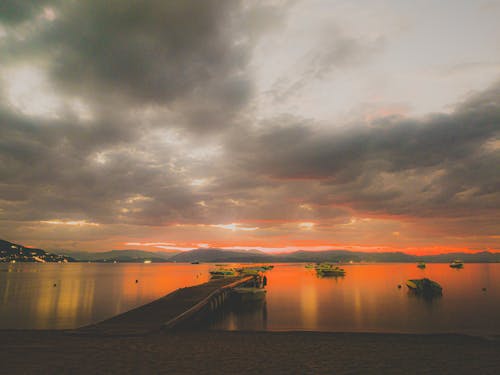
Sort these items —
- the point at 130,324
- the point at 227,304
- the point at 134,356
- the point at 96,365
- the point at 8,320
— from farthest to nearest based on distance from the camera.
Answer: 1. the point at 227,304
2. the point at 8,320
3. the point at 130,324
4. the point at 134,356
5. the point at 96,365

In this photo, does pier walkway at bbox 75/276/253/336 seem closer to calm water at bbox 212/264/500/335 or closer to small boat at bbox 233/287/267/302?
calm water at bbox 212/264/500/335

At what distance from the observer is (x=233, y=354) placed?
1564 centimetres

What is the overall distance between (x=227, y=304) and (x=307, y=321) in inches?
570

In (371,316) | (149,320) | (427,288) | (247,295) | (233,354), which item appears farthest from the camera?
(427,288)

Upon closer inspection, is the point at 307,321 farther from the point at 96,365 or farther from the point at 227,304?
the point at 96,365

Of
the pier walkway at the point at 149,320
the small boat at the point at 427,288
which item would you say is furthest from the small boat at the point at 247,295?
the small boat at the point at 427,288

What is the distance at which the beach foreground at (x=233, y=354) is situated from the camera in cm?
1317

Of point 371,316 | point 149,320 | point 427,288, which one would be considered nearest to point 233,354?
point 149,320

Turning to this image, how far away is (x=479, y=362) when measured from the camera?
15047 millimetres

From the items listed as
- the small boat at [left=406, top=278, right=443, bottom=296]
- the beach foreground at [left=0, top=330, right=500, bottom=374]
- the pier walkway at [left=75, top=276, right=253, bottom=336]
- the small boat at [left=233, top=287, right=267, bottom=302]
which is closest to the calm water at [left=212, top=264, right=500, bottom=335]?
the small boat at [left=233, top=287, right=267, bottom=302]

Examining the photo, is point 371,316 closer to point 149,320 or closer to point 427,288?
point 149,320

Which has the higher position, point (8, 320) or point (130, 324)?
point (130, 324)

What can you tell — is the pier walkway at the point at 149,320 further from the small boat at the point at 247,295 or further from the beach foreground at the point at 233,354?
the small boat at the point at 247,295

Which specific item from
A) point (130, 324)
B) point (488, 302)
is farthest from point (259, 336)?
point (488, 302)
